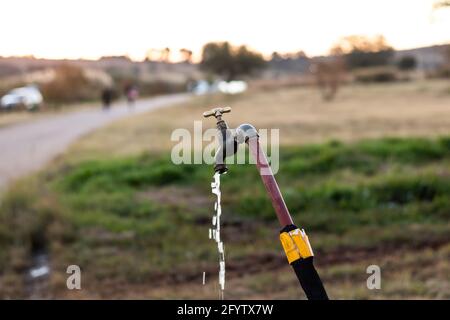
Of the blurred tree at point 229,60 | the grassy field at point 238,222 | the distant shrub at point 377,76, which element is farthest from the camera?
the distant shrub at point 377,76

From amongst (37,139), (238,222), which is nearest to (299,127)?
(37,139)

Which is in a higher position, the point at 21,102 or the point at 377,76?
the point at 377,76

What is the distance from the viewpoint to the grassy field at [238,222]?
7742 mm

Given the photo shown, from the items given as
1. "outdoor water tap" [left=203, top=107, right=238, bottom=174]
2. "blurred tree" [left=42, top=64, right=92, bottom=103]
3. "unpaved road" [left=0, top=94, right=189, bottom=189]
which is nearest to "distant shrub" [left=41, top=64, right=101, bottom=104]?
"blurred tree" [left=42, top=64, right=92, bottom=103]

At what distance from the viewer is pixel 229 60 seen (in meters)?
62.0

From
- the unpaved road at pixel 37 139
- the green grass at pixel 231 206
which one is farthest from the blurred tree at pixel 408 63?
the green grass at pixel 231 206

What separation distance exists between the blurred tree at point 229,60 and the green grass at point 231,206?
4595 centimetres

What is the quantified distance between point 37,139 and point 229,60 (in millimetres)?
41889

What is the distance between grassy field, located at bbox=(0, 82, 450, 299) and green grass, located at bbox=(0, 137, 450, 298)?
0.9 inches

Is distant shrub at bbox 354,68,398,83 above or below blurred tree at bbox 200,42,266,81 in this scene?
below

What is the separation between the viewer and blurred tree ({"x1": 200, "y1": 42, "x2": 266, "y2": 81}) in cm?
6022

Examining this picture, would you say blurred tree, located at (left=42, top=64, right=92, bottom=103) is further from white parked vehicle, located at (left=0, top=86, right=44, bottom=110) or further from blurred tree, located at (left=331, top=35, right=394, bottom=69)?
blurred tree, located at (left=331, top=35, right=394, bottom=69)

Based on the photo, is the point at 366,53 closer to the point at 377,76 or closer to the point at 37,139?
the point at 377,76

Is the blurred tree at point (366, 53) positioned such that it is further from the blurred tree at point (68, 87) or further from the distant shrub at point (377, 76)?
the blurred tree at point (68, 87)
